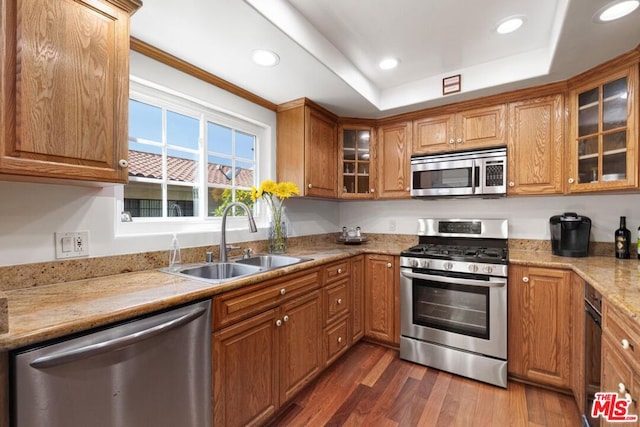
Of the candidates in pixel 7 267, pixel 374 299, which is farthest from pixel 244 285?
pixel 374 299

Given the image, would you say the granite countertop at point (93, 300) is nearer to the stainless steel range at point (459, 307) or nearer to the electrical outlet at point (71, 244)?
the electrical outlet at point (71, 244)

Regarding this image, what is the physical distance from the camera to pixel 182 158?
2025 mm

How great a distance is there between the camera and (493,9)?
5.47 feet

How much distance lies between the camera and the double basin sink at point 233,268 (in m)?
1.73

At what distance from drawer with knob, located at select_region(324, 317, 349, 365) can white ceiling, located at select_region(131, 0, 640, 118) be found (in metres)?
1.91

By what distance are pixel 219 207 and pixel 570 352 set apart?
2.69m

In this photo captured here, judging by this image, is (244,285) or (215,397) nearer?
(215,397)

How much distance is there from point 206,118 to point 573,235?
2.89m

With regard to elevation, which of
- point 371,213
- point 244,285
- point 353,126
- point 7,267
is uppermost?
point 353,126

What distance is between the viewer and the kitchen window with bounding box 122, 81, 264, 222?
1.78m

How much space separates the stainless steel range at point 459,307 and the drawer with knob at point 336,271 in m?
0.50

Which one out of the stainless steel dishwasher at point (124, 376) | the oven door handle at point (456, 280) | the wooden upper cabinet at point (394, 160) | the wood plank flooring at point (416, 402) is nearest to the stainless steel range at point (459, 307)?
the oven door handle at point (456, 280)

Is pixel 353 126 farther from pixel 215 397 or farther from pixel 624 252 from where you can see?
pixel 215 397

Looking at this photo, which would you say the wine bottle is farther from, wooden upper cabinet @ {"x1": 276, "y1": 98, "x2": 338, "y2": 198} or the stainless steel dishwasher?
the stainless steel dishwasher
